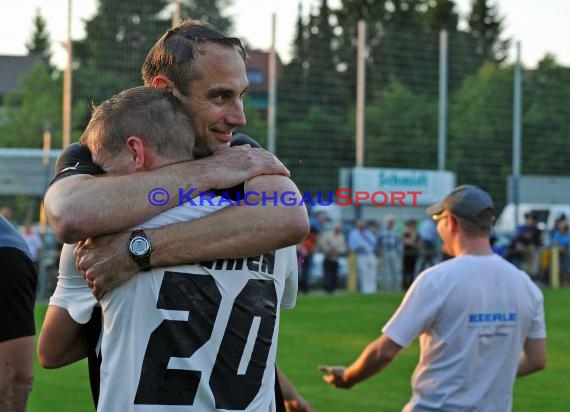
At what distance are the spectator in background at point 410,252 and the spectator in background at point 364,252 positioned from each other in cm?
93

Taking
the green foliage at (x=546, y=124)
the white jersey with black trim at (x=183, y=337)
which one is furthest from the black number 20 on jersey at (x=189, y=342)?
the green foliage at (x=546, y=124)

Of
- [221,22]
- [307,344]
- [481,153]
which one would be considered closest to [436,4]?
[221,22]

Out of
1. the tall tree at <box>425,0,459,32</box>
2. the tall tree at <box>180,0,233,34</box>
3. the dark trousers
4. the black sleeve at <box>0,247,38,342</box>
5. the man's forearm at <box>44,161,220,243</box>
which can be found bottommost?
the dark trousers

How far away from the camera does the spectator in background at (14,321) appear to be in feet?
14.7

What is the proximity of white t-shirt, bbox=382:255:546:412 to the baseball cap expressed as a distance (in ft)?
0.71

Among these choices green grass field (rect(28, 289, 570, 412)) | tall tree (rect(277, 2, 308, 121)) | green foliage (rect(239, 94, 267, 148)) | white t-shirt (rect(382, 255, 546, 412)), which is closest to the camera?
white t-shirt (rect(382, 255, 546, 412))

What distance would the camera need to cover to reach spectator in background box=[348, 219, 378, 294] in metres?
26.6

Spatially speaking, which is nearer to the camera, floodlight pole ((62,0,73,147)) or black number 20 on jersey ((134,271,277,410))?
black number 20 on jersey ((134,271,277,410))

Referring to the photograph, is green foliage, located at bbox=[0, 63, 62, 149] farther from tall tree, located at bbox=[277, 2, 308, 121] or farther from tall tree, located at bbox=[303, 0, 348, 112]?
tall tree, located at bbox=[303, 0, 348, 112]

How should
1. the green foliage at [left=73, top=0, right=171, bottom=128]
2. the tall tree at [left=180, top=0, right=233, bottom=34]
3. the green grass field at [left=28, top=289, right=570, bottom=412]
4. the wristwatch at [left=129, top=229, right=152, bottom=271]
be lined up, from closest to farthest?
the wristwatch at [left=129, top=229, right=152, bottom=271]
the green grass field at [left=28, top=289, right=570, bottom=412]
the green foliage at [left=73, top=0, right=171, bottom=128]
the tall tree at [left=180, top=0, right=233, bottom=34]

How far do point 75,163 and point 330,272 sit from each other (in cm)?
2344

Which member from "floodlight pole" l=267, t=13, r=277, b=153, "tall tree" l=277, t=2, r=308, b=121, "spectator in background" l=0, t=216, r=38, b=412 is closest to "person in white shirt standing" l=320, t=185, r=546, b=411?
"spectator in background" l=0, t=216, r=38, b=412

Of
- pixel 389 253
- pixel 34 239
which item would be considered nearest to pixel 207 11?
pixel 389 253

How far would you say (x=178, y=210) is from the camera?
2951 millimetres
